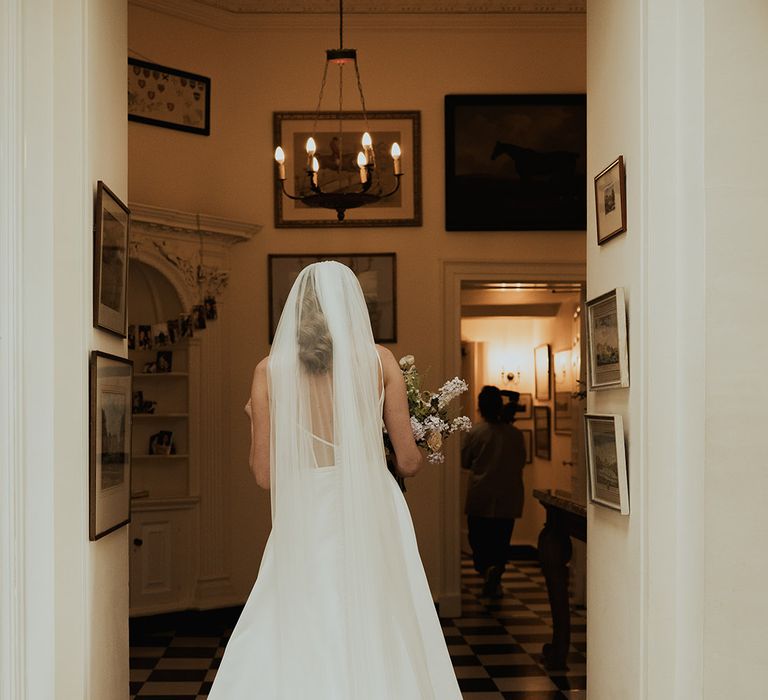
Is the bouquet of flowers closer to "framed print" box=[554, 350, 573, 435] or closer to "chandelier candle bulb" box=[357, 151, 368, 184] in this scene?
"chandelier candle bulb" box=[357, 151, 368, 184]

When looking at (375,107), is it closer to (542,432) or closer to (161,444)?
(161,444)

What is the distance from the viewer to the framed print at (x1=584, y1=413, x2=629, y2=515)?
12.7 feet

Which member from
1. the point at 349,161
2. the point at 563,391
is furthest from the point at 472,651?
the point at 563,391

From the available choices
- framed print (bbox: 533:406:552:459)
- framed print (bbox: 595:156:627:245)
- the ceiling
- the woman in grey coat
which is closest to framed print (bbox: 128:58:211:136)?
the ceiling

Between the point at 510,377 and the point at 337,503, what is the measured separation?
10.4 metres

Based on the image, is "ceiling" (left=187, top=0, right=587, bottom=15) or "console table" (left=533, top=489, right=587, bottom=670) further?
"ceiling" (left=187, top=0, right=587, bottom=15)

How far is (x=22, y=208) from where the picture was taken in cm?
361

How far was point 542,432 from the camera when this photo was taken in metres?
13.4

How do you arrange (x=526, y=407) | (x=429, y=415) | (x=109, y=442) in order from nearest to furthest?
(x=109, y=442), (x=429, y=415), (x=526, y=407)

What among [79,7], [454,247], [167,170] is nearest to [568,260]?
[454,247]

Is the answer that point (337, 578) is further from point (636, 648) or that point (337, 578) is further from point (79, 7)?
point (79, 7)

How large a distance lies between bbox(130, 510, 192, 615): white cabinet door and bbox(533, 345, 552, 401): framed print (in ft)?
19.8

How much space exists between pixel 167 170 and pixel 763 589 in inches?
248

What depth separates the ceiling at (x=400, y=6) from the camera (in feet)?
28.8
